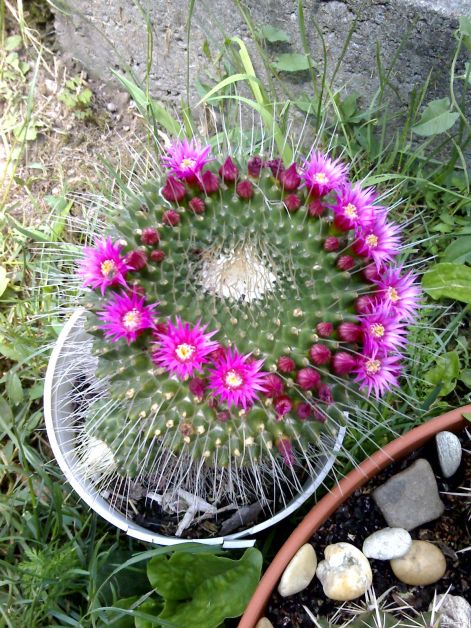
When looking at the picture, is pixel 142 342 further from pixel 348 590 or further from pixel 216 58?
pixel 216 58

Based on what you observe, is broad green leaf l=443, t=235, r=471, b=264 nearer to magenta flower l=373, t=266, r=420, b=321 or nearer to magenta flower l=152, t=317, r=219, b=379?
magenta flower l=373, t=266, r=420, b=321

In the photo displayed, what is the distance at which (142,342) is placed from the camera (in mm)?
915

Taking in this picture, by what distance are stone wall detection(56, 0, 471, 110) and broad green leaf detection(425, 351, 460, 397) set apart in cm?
60

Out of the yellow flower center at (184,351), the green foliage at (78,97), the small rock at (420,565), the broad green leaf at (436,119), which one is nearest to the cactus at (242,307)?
the yellow flower center at (184,351)

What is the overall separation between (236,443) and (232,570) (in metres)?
0.36

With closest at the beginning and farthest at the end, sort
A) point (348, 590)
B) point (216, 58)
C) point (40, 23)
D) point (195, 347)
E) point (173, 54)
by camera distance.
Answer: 1. point (195, 347)
2. point (348, 590)
3. point (216, 58)
4. point (173, 54)
5. point (40, 23)

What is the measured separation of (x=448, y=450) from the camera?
116 centimetres

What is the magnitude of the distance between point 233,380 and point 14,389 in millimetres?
832

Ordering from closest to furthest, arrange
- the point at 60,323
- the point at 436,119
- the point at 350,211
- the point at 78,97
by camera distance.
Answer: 1. the point at 350,211
2. the point at 436,119
3. the point at 60,323
4. the point at 78,97

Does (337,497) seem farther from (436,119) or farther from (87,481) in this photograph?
(436,119)

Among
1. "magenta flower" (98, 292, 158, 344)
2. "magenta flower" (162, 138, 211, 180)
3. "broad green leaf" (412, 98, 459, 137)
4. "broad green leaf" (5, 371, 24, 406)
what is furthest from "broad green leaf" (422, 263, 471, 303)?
"broad green leaf" (5, 371, 24, 406)

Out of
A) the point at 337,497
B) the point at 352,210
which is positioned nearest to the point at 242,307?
the point at 352,210

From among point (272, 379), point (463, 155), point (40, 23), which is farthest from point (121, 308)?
point (40, 23)

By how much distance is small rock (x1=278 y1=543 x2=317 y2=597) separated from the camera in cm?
107
